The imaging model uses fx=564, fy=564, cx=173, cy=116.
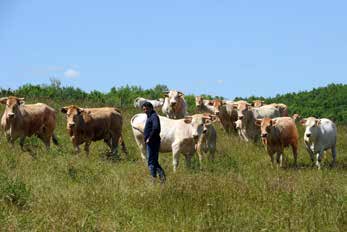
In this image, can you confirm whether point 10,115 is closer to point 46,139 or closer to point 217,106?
point 46,139

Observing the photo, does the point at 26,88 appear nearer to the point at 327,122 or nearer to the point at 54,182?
the point at 327,122

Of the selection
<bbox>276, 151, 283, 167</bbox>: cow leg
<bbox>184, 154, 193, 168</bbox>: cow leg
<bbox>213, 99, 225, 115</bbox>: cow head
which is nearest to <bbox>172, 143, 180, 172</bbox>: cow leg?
<bbox>184, 154, 193, 168</bbox>: cow leg

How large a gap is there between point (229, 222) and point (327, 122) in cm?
1191

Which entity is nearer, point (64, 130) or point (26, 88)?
point (64, 130)

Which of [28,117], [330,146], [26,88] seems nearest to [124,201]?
[28,117]

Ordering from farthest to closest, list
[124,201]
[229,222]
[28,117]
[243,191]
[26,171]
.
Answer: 1. [28,117]
2. [26,171]
3. [243,191]
4. [124,201]
5. [229,222]

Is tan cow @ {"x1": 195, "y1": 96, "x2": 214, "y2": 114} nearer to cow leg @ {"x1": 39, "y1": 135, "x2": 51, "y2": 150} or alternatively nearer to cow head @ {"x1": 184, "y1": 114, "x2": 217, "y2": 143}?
cow leg @ {"x1": 39, "y1": 135, "x2": 51, "y2": 150}

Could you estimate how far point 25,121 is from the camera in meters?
17.5

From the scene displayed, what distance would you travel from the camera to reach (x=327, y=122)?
62.6ft

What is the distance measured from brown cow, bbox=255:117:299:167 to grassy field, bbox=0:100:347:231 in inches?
129

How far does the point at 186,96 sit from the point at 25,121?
36.1 metres

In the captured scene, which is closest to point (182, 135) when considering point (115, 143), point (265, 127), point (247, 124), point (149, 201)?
point (265, 127)

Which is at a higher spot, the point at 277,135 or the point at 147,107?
the point at 147,107

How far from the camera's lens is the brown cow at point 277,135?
1778 centimetres
